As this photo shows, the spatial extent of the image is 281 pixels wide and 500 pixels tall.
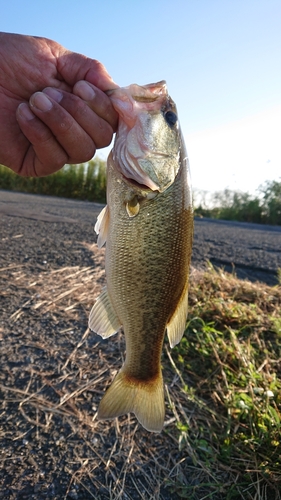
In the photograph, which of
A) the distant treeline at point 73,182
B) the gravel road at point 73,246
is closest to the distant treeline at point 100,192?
the distant treeline at point 73,182

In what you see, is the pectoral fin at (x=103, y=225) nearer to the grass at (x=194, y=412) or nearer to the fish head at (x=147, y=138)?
the fish head at (x=147, y=138)

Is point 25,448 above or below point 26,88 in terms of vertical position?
below

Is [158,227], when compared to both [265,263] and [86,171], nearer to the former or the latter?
[265,263]

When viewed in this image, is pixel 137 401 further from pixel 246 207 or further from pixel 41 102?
pixel 246 207

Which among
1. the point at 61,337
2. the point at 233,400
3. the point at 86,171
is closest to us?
the point at 233,400

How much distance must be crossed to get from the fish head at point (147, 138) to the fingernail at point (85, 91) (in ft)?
0.33

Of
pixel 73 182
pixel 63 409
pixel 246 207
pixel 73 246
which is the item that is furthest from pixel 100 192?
pixel 63 409

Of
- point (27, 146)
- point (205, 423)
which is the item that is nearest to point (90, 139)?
point (27, 146)

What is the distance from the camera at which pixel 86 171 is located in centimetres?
2064

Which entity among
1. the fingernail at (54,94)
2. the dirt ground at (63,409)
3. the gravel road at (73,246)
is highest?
the fingernail at (54,94)

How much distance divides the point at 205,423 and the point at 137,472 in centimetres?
64

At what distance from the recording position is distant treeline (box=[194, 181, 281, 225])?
17.0m

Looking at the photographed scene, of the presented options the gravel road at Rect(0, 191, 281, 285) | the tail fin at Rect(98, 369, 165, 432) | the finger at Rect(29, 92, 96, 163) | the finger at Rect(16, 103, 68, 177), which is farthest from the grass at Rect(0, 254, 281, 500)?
the finger at Rect(29, 92, 96, 163)

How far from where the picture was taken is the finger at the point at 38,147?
2293mm
